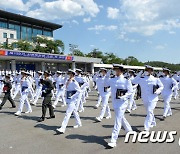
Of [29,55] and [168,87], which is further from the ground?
[29,55]

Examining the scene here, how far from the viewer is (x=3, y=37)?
6347 cm

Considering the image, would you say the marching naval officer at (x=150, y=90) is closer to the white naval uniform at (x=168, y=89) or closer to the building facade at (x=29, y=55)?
the white naval uniform at (x=168, y=89)

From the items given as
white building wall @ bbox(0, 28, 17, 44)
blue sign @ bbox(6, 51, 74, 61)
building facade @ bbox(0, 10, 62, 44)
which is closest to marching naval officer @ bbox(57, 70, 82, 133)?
blue sign @ bbox(6, 51, 74, 61)

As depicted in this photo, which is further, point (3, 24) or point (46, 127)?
point (3, 24)

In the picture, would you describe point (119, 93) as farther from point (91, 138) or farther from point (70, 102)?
point (70, 102)

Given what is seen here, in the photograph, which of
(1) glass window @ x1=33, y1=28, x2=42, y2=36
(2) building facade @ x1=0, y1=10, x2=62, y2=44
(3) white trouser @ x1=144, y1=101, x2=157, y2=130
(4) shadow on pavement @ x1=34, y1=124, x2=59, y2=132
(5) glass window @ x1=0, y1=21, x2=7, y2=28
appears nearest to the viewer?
(3) white trouser @ x1=144, y1=101, x2=157, y2=130

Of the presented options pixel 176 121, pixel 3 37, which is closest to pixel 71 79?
pixel 176 121

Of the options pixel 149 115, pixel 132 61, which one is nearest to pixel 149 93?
pixel 149 115

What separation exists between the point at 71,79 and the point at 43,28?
71.6m

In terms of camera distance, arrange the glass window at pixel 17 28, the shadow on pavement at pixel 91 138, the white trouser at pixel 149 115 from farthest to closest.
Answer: the glass window at pixel 17 28 → the white trouser at pixel 149 115 → the shadow on pavement at pixel 91 138

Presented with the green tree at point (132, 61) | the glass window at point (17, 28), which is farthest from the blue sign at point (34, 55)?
the green tree at point (132, 61)

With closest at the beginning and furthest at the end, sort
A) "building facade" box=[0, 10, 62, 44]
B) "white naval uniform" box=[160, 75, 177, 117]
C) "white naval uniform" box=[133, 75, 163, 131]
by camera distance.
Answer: "white naval uniform" box=[133, 75, 163, 131], "white naval uniform" box=[160, 75, 177, 117], "building facade" box=[0, 10, 62, 44]

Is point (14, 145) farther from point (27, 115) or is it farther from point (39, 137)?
point (27, 115)

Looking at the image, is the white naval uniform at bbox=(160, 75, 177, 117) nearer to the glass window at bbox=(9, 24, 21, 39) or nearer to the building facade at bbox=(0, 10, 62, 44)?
the building facade at bbox=(0, 10, 62, 44)
